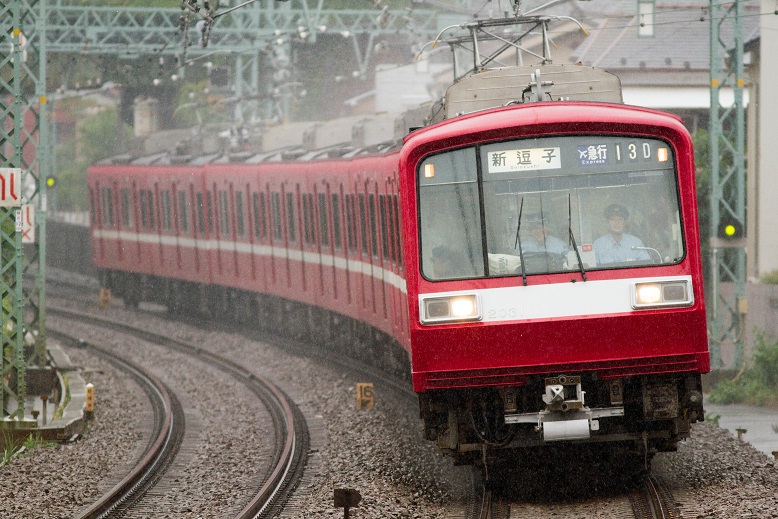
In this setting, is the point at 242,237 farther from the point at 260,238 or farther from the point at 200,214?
the point at 200,214

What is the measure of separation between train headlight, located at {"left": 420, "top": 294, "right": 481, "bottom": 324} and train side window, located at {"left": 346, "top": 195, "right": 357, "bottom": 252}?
734cm

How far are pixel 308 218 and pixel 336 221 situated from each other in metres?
1.75

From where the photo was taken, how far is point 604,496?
933 centimetres

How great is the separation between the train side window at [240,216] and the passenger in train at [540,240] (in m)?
14.2

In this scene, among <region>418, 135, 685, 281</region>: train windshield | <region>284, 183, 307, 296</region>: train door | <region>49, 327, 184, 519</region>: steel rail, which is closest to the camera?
<region>418, 135, 685, 281</region>: train windshield

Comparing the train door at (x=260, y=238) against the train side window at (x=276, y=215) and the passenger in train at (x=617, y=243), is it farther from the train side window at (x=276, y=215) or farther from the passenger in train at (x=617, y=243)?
the passenger in train at (x=617, y=243)

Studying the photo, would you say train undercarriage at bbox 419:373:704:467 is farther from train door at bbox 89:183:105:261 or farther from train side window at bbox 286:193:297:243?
train door at bbox 89:183:105:261

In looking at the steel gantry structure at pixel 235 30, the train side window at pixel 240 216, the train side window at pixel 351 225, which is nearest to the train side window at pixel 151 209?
the steel gantry structure at pixel 235 30

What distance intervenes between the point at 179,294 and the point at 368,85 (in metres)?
20.2

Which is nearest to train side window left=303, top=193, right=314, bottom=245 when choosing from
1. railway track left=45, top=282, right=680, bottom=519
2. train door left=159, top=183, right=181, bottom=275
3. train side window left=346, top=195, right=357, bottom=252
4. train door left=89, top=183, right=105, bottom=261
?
train side window left=346, top=195, right=357, bottom=252

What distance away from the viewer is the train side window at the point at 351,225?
16203mm

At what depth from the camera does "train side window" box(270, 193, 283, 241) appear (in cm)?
2073

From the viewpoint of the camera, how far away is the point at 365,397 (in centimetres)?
1459

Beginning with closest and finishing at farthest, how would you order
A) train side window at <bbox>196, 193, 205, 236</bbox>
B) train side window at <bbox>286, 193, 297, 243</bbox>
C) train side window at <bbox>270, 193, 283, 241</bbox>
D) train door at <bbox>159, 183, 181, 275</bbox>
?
train side window at <bbox>286, 193, 297, 243</bbox>
train side window at <bbox>270, 193, 283, 241</bbox>
train side window at <bbox>196, 193, 205, 236</bbox>
train door at <bbox>159, 183, 181, 275</bbox>
